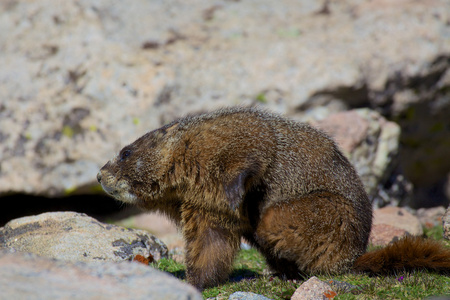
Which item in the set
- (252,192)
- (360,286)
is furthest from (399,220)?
(252,192)

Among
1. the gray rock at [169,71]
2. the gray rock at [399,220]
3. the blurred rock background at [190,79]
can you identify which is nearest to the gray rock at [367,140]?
the blurred rock background at [190,79]

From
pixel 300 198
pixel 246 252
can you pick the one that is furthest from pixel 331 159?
pixel 246 252

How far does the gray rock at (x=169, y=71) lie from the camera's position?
10.6 metres

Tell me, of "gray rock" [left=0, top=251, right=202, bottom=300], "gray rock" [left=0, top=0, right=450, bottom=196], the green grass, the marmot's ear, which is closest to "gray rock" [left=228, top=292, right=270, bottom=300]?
the green grass

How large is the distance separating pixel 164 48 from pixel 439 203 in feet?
28.1

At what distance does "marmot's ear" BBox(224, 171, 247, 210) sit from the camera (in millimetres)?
5688

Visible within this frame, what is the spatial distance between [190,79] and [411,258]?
6.42 meters

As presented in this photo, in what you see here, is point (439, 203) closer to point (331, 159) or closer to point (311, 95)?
point (311, 95)

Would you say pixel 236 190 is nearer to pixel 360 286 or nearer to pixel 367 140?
pixel 360 286

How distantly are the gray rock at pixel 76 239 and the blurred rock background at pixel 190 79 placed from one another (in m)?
3.34

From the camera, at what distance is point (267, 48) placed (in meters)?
11.2

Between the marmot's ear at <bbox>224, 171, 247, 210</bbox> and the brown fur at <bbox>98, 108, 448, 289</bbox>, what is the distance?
0.4 inches

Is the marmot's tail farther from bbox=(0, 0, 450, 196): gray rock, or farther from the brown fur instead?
bbox=(0, 0, 450, 196): gray rock

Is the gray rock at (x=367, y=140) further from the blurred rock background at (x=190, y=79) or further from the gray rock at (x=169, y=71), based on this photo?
the gray rock at (x=169, y=71)
